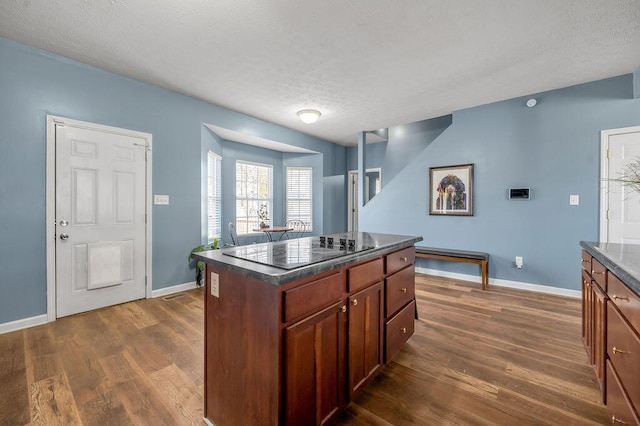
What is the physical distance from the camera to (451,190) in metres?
4.44

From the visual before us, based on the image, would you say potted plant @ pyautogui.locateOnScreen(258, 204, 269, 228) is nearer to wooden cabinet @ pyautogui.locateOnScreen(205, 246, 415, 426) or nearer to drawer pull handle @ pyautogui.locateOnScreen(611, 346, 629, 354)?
wooden cabinet @ pyautogui.locateOnScreen(205, 246, 415, 426)

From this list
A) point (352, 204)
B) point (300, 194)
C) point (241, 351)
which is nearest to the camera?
point (241, 351)

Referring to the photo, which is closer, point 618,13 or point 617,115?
point 618,13

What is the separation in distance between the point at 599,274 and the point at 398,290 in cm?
116

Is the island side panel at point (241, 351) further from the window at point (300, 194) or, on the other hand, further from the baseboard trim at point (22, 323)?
the window at point (300, 194)

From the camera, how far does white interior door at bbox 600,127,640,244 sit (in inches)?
125

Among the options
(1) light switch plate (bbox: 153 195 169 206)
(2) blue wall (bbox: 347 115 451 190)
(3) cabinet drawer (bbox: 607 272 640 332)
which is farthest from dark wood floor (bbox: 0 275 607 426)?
(2) blue wall (bbox: 347 115 451 190)

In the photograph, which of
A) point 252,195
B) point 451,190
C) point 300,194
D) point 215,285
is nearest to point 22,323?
point 215,285

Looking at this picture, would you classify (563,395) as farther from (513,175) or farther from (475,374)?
(513,175)

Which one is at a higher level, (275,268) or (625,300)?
(275,268)

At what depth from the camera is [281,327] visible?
3.67 feet

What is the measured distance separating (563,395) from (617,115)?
3.45 meters

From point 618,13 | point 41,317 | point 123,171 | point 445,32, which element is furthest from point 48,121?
point 618,13

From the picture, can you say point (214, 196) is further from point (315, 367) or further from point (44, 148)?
point (315, 367)
